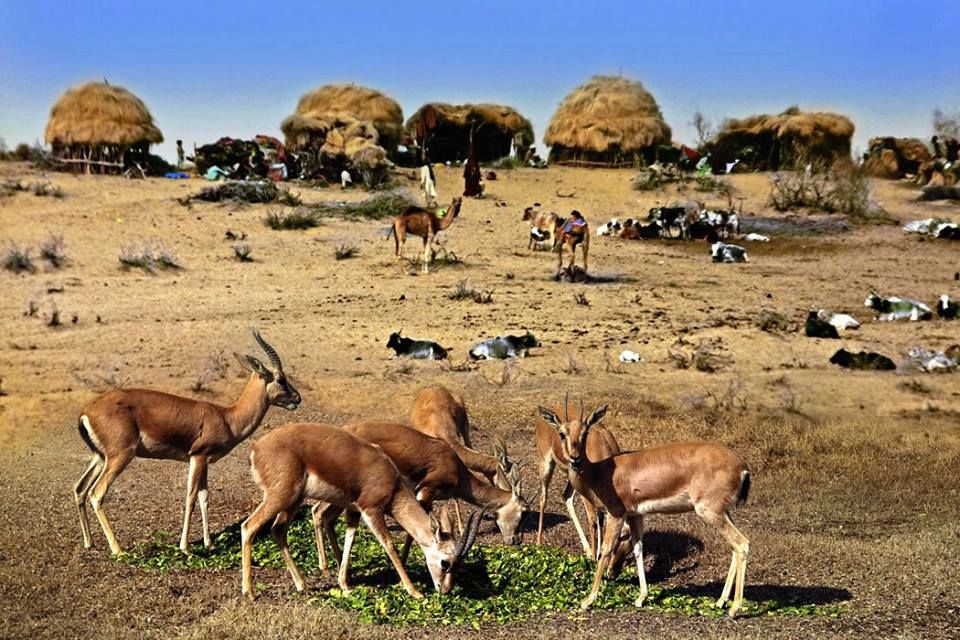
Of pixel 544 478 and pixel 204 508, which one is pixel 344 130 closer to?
pixel 544 478

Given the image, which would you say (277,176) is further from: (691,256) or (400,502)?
(400,502)

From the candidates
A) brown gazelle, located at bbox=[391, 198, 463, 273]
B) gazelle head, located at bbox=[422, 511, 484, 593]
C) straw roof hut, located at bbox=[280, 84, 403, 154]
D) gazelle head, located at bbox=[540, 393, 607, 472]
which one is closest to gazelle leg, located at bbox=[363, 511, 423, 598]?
gazelle head, located at bbox=[422, 511, 484, 593]

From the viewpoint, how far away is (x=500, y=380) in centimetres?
1430

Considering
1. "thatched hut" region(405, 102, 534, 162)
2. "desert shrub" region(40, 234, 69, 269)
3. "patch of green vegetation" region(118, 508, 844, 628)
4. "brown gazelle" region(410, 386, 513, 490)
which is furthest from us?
"thatched hut" region(405, 102, 534, 162)

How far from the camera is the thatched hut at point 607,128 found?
37.1m

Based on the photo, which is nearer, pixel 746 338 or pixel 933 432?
pixel 933 432

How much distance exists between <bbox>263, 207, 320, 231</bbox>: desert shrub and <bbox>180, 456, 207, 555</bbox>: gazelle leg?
48.9 feet

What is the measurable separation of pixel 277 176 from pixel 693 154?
49.8ft

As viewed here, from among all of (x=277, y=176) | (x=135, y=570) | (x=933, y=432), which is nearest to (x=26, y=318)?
(x=135, y=570)

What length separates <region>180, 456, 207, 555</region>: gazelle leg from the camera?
27.7 feet

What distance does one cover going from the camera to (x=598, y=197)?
102 ft

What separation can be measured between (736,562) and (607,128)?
30.8m

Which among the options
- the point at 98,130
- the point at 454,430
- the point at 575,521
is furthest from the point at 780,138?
the point at 575,521

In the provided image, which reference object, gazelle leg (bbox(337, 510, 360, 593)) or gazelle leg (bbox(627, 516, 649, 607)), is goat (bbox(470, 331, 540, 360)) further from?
A: gazelle leg (bbox(337, 510, 360, 593))
